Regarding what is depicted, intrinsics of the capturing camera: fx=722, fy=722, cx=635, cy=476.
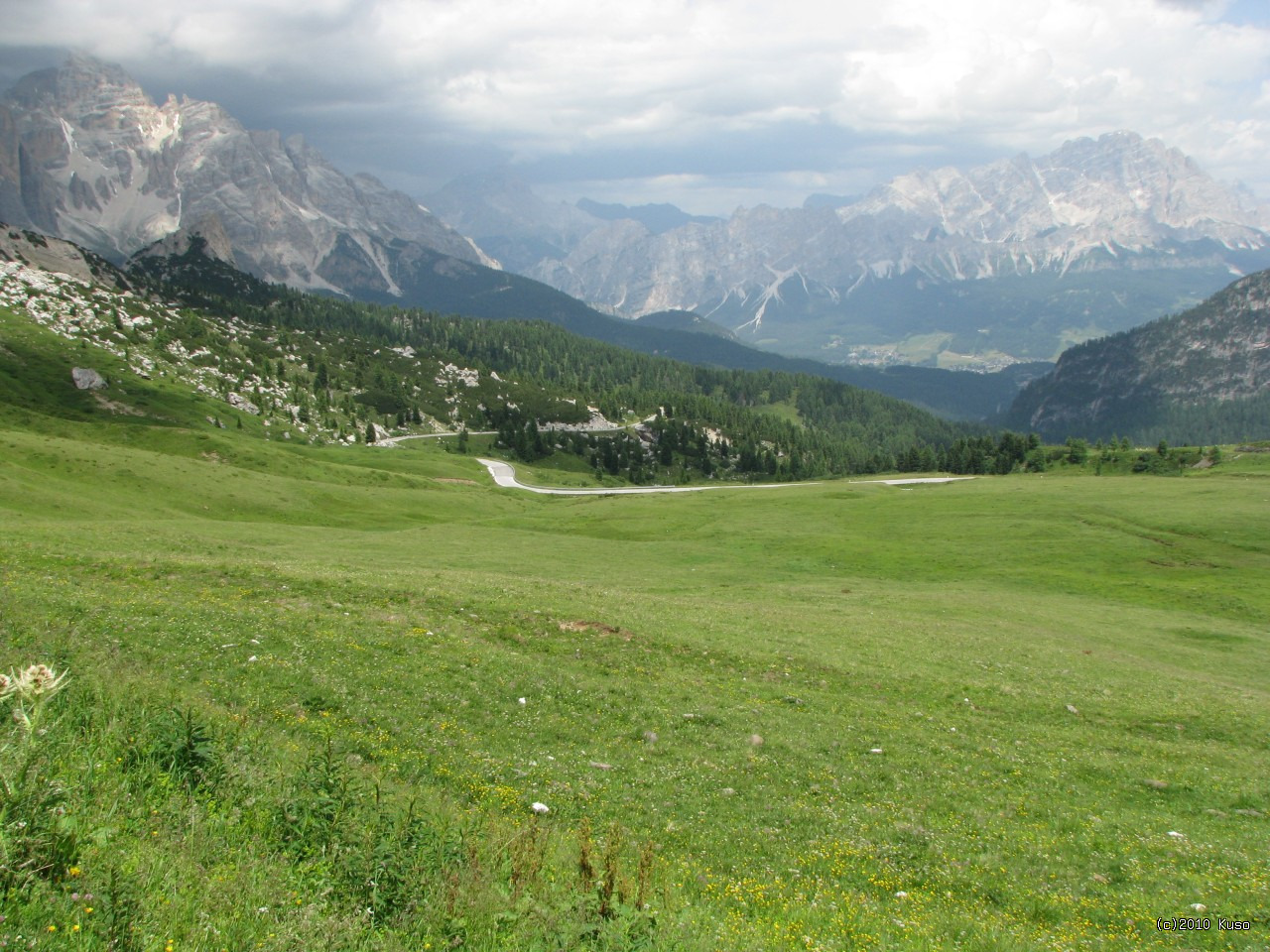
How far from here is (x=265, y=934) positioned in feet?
27.8

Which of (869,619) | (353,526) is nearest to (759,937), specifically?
(869,619)

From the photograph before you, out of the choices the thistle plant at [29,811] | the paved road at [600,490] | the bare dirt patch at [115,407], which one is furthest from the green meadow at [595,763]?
the bare dirt patch at [115,407]

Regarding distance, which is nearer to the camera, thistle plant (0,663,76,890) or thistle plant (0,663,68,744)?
thistle plant (0,663,76,890)

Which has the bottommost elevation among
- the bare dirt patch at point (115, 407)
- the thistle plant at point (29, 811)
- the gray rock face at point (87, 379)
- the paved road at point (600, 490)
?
the paved road at point (600, 490)

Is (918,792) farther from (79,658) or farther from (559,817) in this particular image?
(79,658)

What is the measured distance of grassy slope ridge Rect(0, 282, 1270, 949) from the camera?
9984mm

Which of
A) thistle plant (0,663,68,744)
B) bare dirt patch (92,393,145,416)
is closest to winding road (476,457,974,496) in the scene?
bare dirt patch (92,393,145,416)

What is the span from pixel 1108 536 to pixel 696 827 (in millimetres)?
77522

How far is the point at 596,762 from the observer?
62.6 feet

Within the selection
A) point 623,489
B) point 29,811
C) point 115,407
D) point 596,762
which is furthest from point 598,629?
point 115,407

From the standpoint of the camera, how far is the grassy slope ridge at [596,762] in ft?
32.8

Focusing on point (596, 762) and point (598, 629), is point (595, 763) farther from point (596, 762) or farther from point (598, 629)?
point (598, 629)

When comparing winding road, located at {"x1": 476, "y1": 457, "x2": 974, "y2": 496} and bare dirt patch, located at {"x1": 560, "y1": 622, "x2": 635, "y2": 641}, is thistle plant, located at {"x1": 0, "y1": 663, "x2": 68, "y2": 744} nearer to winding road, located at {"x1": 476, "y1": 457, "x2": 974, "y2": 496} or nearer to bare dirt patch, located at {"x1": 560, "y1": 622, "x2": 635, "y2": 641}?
bare dirt patch, located at {"x1": 560, "y1": 622, "x2": 635, "y2": 641}

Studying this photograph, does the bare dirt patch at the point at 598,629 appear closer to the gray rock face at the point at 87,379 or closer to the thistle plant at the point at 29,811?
the thistle plant at the point at 29,811
